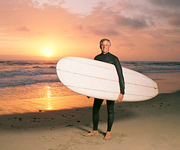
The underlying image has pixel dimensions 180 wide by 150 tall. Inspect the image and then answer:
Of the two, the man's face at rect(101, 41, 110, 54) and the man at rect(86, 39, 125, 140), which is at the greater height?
the man's face at rect(101, 41, 110, 54)

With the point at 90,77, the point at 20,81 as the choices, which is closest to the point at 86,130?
the point at 90,77

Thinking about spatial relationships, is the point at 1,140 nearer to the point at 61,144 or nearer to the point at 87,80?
the point at 61,144

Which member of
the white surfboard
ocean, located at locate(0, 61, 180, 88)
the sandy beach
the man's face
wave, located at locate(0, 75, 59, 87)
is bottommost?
the sandy beach

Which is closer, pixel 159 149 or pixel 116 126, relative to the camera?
pixel 159 149

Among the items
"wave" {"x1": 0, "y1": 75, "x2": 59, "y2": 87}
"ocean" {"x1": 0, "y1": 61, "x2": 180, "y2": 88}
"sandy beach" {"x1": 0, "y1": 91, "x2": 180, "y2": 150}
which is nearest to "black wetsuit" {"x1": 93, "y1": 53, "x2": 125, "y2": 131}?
"sandy beach" {"x1": 0, "y1": 91, "x2": 180, "y2": 150}

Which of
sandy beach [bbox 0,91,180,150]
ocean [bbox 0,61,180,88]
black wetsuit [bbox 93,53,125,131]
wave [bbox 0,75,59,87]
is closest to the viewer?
sandy beach [bbox 0,91,180,150]

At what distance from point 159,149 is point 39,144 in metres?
1.89

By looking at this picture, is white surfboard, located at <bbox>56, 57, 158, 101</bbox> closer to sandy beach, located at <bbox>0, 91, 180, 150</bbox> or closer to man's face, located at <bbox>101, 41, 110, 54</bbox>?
man's face, located at <bbox>101, 41, 110, 54</bbox>

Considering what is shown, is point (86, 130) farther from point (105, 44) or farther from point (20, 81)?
point (20, 81)

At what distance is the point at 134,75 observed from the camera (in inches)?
166

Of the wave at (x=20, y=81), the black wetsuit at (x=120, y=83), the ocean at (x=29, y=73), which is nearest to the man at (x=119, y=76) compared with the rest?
the black wetsuit at (x=120, y=83)

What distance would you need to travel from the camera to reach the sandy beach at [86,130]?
10.6ft

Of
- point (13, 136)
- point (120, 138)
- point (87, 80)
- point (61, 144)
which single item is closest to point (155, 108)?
point (120, 138)

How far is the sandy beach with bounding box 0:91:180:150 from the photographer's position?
3.23m
